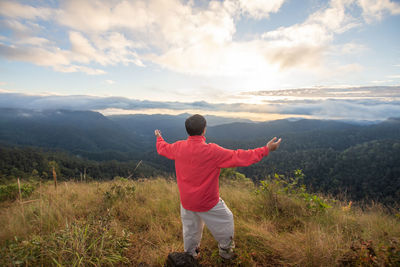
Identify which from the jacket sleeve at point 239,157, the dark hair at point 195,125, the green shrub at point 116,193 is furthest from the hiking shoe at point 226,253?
the green shrub at point 116,193

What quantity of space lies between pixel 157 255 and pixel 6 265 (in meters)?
1.76

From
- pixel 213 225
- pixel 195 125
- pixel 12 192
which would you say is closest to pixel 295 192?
pixel 213 225

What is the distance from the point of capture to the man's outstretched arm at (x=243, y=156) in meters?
2.05

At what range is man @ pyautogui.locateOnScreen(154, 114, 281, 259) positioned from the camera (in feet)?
7.28

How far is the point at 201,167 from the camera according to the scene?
2.24 meters

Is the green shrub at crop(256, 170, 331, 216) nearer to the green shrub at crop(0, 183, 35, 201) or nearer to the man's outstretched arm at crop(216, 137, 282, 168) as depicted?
the man's outstretched arm at crop(216, 137, 282, 168)

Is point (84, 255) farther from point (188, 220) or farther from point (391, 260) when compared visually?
point (391, 260)

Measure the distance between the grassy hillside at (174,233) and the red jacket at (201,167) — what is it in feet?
2.92

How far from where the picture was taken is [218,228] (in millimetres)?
2363

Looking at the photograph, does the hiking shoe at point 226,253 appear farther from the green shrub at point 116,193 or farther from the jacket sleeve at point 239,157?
the green shrub at point 116,193

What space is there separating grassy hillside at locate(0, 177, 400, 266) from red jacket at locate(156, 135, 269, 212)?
889 millimetres

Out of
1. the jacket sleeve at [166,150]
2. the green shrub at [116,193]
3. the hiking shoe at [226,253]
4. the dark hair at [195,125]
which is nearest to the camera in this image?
the dark hair at [195,125]

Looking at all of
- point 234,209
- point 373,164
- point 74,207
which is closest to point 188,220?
point 234,209

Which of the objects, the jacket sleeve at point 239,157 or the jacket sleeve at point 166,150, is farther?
the jacket sleeve at point 166,150
